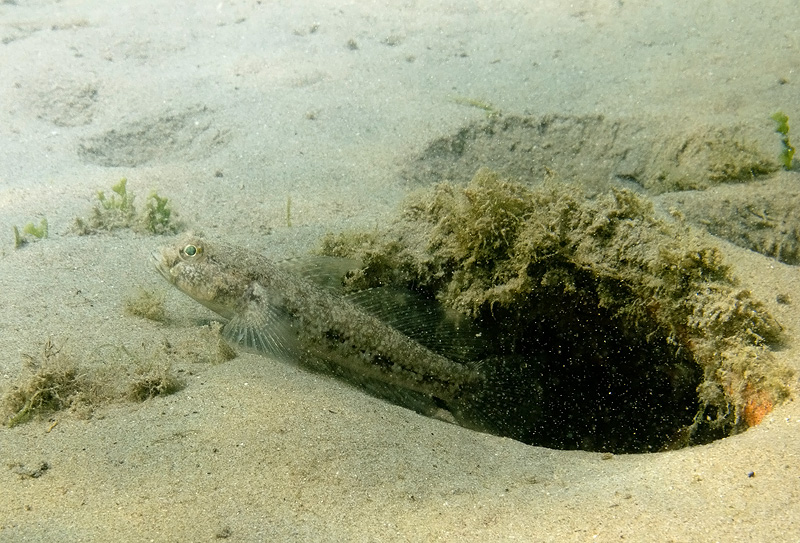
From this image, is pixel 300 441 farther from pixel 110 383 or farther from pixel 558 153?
pixel 558 153

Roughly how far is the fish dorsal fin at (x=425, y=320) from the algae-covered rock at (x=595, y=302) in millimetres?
141

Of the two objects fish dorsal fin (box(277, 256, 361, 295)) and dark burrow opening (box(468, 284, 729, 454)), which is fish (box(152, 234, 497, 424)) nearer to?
fish dorsal fin (box(277, 256, 361, 295))

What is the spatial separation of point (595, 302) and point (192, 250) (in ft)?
9.62

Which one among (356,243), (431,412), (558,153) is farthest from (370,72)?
(431,412)

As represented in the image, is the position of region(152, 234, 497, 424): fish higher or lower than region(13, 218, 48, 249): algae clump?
lower

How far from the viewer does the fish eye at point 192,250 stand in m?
3.63

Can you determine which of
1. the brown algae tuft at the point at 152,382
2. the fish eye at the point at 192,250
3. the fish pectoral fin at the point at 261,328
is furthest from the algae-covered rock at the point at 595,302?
the brown algae tuft at the point at 152,382

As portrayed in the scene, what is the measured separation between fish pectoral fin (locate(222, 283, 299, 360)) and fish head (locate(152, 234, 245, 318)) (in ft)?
0.37

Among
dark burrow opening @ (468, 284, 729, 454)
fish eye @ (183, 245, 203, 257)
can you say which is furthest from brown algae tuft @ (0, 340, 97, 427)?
dark burrow opening @ (468, 284, 729, 454)

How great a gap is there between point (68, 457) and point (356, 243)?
2.37 metres

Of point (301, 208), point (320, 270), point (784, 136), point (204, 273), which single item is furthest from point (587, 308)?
point (784, 136)

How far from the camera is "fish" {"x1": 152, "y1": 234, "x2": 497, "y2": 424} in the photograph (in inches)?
139

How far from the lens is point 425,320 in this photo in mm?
3695

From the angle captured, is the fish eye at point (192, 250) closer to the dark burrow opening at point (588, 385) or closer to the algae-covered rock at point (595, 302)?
the algae-covered rock at point (595, 302)
